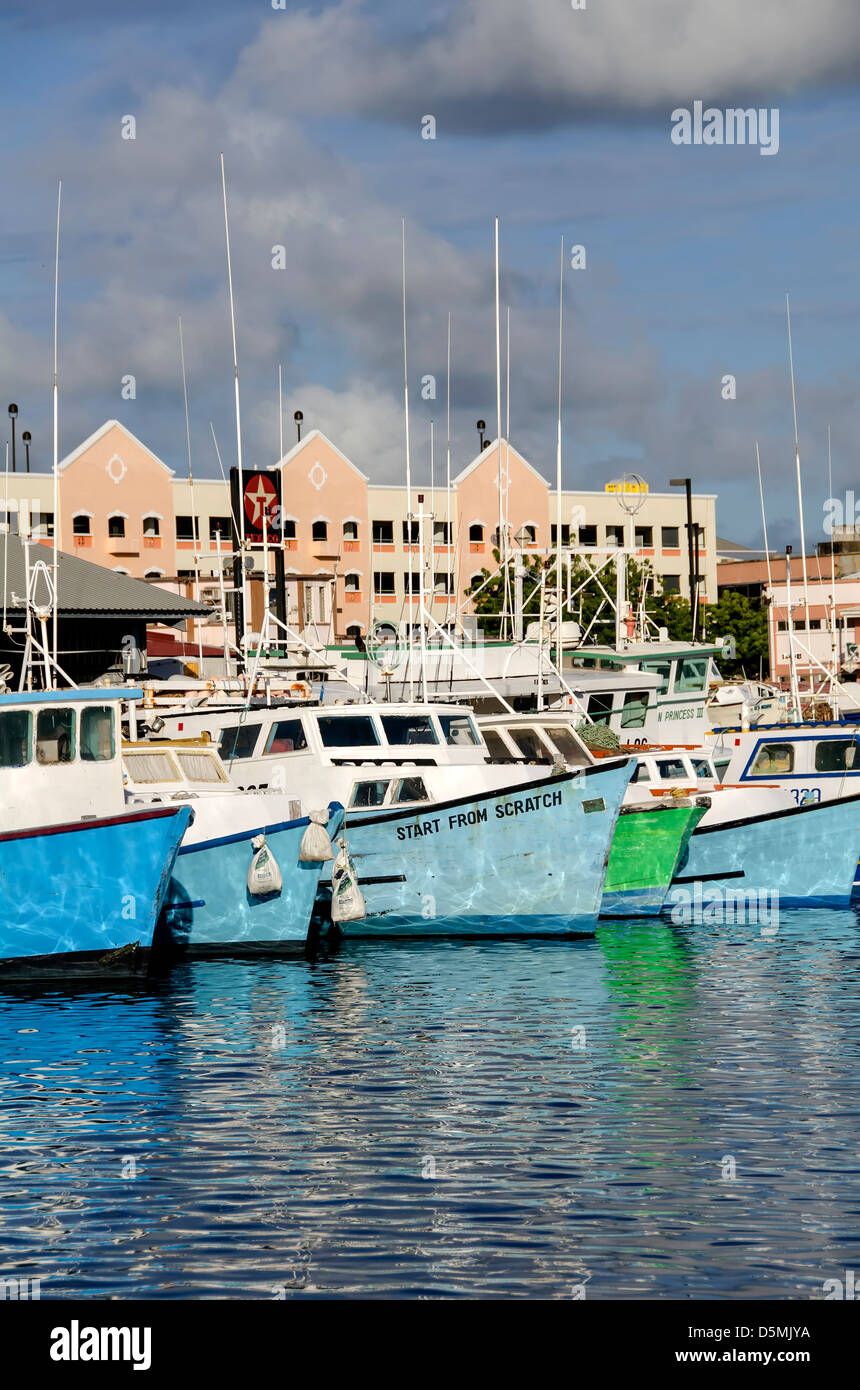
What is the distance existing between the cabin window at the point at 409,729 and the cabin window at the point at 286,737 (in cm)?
137

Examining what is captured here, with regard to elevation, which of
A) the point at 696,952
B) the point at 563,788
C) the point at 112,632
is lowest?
the point at 696,952

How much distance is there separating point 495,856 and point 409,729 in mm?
3130

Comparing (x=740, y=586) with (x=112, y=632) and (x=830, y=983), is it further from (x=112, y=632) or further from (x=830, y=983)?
(x=830, y=983)

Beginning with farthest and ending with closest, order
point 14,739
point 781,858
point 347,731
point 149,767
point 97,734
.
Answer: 1. point 781,858
2. point 347,731
3. point 149,767
4. point 97,734
5. point 14,739

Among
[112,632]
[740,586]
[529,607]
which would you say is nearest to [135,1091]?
[112,632]

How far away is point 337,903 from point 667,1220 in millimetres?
13290

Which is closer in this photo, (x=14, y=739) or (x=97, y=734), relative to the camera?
(x=14, y=739)

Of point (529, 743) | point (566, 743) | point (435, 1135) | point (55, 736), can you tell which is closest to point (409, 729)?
point (529, 743)

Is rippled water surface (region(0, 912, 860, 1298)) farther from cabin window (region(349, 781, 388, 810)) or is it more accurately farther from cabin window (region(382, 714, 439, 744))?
cabin window (region(382, 714, 439, 744))

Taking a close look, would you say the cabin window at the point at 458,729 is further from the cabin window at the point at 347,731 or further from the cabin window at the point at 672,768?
the cabin window at the point at 672,768

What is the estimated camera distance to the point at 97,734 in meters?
23.3

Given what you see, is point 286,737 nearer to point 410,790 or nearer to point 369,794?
point 369,794

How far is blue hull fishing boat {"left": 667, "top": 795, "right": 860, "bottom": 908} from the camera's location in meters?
30.7

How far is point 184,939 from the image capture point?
2489 centimetres
